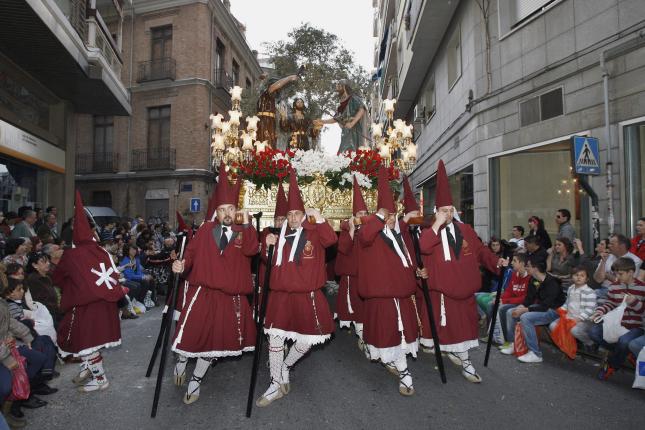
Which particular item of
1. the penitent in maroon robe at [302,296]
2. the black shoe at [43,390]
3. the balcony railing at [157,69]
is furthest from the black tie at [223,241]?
the balcony railing at [157,69]

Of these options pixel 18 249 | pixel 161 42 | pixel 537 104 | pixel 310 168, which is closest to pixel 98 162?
pixel 161 42

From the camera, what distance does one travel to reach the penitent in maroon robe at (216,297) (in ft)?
13.1

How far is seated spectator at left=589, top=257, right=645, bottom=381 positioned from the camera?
4566 mm

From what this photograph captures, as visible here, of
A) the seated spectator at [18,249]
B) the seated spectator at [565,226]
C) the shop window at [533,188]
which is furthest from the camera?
the shop window at [533,188]

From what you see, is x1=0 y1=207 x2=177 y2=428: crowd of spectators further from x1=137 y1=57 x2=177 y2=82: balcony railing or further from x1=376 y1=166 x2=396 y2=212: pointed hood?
x1=137 y1=57 x2=177 y2=82: balcony railing

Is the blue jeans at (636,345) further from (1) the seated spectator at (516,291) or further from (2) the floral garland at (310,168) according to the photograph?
(2) the floral garland at (310,168)

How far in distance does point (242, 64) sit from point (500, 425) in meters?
28.4

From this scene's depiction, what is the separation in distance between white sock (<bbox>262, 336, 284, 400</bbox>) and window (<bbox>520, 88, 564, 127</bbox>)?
24.2 ft

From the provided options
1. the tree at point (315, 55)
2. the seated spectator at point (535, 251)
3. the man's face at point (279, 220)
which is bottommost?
the seated spectator at point (535, 251)

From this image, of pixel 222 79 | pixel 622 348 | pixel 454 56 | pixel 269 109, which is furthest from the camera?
pixel 222 79

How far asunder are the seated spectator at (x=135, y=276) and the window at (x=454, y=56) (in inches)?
A: 396

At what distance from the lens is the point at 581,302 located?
5.20 meters

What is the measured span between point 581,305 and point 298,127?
217 inches

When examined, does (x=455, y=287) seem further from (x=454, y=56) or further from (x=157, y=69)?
(x=157, y=69)
